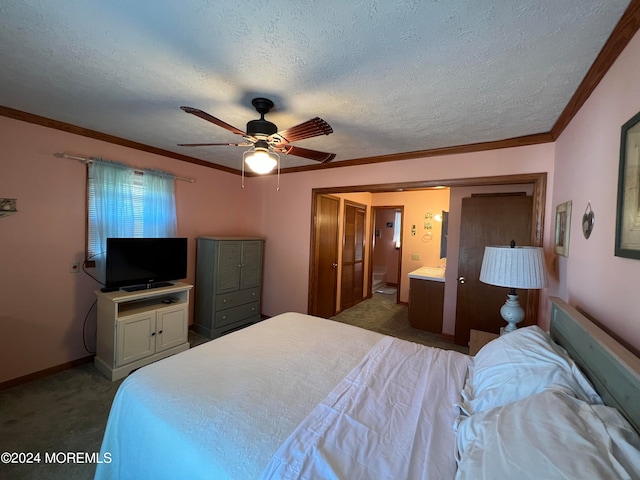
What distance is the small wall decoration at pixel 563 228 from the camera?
190cm

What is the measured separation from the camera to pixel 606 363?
98 cm

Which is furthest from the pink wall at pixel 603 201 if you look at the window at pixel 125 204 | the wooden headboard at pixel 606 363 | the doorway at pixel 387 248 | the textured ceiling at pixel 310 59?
the doorway at pixel 387 248

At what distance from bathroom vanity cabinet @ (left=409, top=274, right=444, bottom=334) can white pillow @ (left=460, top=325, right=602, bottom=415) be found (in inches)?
100

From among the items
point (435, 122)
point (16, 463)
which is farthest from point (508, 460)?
point (16, 463)

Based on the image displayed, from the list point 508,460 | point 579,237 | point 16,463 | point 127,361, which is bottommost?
point 16,463

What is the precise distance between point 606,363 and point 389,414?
843 millimetres

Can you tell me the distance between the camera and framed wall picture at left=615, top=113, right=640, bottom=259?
1.02m

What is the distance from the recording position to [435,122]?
223 cm

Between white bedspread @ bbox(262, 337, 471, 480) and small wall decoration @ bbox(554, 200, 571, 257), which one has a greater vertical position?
small wall decoration @ bbox(554, 200, 571, 257)

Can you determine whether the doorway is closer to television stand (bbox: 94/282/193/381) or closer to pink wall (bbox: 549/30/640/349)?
television stand (bbox: 94/282/193/381)

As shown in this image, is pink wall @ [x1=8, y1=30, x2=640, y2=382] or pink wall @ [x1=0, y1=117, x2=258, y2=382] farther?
pink wall @ [x1=0, y1=117, x2=258, y2=382]

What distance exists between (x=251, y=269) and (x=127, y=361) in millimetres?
1783

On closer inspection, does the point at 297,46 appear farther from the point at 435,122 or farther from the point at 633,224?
the point at 633,224

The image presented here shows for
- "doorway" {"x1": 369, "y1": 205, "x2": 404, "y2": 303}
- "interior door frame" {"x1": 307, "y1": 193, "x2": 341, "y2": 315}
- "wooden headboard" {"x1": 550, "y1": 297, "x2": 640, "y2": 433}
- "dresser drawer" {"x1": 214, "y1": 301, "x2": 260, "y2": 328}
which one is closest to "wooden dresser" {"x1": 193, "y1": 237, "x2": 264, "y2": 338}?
"dresser drawer" {"x1": 214, "y1": 301, "x2": 260, "y2": 328}
